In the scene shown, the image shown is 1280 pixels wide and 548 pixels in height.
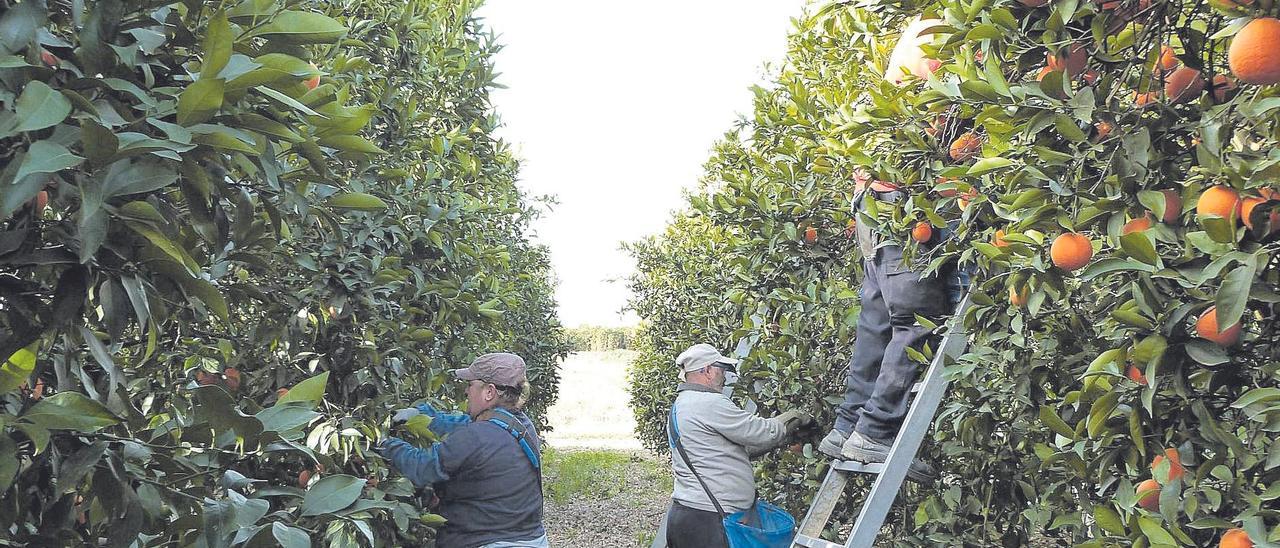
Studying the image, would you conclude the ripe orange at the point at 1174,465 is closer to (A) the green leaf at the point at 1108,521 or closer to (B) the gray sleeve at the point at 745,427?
(A) the green leaf at the point at 1108,521

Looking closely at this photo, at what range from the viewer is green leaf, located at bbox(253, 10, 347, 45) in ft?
4.03

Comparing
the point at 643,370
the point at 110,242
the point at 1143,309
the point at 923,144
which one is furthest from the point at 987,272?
the point at 643,370

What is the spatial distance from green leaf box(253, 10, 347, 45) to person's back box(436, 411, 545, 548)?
2.41 meters

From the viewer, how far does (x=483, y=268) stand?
14.4 feet

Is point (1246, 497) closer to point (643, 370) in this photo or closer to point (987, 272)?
point (987, 272)

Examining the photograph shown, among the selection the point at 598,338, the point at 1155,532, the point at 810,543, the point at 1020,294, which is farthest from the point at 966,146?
the point at 598,338

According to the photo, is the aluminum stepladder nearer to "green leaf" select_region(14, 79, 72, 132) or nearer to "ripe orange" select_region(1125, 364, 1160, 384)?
"ripe orange" select_region(1125, 364, 1160, 384)

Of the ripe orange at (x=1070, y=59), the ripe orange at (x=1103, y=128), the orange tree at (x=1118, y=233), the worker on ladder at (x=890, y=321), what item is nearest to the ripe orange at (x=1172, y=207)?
the orange tree at (x=1118, y=233)

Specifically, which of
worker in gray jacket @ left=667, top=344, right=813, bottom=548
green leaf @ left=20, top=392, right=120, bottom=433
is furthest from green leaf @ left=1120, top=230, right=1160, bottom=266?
worker in gray jacket @ left=667, top=344, right=813, bottom=548

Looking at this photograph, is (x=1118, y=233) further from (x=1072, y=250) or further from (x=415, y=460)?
(x=415, y=460)

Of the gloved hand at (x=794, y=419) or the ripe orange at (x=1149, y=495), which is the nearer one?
the ripe orange at (x=1149, y=495)

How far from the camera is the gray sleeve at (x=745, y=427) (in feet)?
12.4

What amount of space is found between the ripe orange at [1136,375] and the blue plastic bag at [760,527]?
244cm

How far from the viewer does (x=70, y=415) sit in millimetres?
1038
